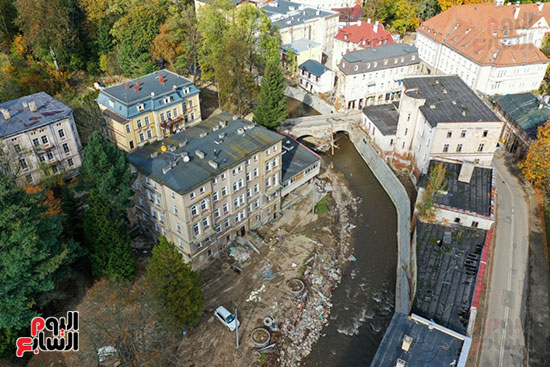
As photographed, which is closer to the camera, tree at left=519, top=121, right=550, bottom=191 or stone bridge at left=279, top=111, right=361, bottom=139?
tree at left=519, top=121, right=550, bottom=191

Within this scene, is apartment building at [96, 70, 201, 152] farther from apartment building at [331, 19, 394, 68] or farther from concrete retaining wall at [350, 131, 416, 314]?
apartment building at [331, 19, 394, 68]

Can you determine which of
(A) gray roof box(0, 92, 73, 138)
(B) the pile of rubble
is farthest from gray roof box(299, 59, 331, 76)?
(A) gray roof box(0, 92, 73, 138)

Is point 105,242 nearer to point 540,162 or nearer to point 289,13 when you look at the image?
point 540,162

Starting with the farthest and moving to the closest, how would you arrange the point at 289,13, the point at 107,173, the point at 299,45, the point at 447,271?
the point at 289,13, the point at 299,45, the point at 447,271, the point at 107,173

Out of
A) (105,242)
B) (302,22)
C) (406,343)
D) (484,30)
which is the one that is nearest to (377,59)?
(302,22)

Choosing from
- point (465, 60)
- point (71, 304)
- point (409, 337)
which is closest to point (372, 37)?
point (465, 60)

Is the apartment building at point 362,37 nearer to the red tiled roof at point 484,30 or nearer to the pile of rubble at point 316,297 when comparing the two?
the red tiled roof at point 484,30
